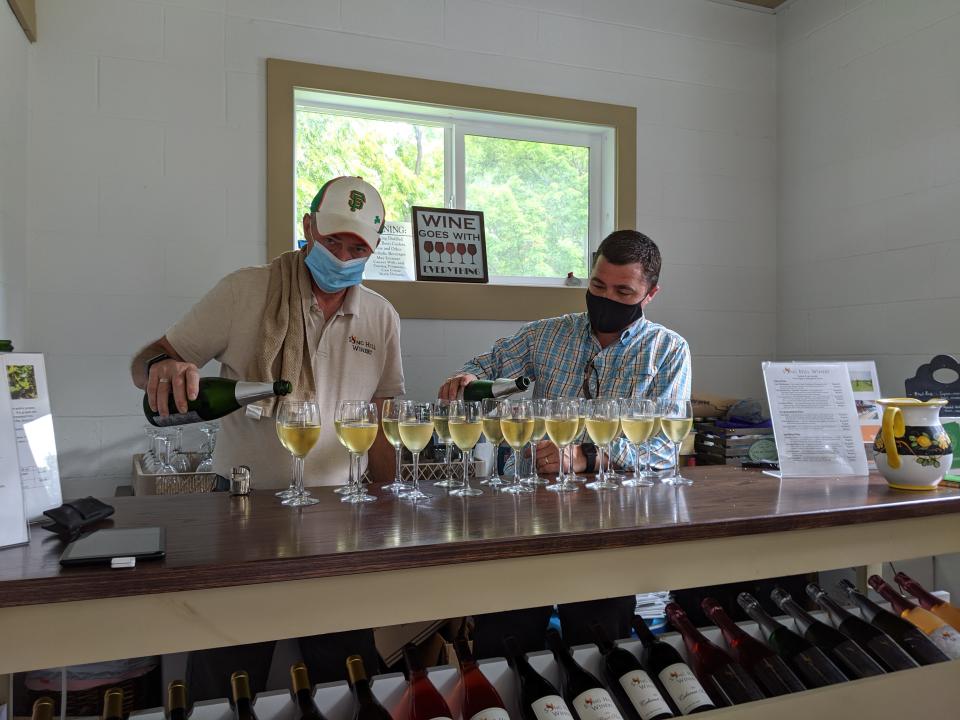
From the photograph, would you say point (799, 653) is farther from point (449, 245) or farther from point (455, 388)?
point (449, 245)

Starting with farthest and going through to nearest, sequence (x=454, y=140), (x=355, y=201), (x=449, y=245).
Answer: (x=454, y=140), (x=449, y=245), (x=355, y=201)

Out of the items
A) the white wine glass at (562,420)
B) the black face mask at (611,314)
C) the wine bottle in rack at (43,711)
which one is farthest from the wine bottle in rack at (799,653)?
the wine bottle in rack at (43,711)

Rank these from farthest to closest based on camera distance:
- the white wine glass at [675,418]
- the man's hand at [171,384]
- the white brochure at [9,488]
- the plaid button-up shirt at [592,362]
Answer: the plaid button-up shirt at [592,362] < the white wine glass at [675,418] < the man's hand at [171,384] < the white brochure at [9,488]

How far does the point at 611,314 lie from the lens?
7.82 ft

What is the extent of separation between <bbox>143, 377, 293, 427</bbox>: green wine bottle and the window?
1.68 m

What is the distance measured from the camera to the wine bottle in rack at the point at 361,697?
128 centimetres

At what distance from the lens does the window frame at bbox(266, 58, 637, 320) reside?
2996 mm

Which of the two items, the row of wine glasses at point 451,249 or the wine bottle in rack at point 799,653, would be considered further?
the row of wine glasses at point 451,249

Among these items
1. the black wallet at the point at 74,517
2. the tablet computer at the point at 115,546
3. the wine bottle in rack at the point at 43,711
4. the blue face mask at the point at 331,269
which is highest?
the blue face mask at the point at 331,269

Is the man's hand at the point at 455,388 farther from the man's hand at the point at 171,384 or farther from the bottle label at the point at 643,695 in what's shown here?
the bottle label at the point at 643,695

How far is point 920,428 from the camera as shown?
5.44 ft

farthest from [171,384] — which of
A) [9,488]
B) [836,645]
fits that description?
[836,645]

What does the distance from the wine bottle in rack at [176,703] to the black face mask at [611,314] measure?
1.62 metres

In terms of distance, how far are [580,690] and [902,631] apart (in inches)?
31.3
